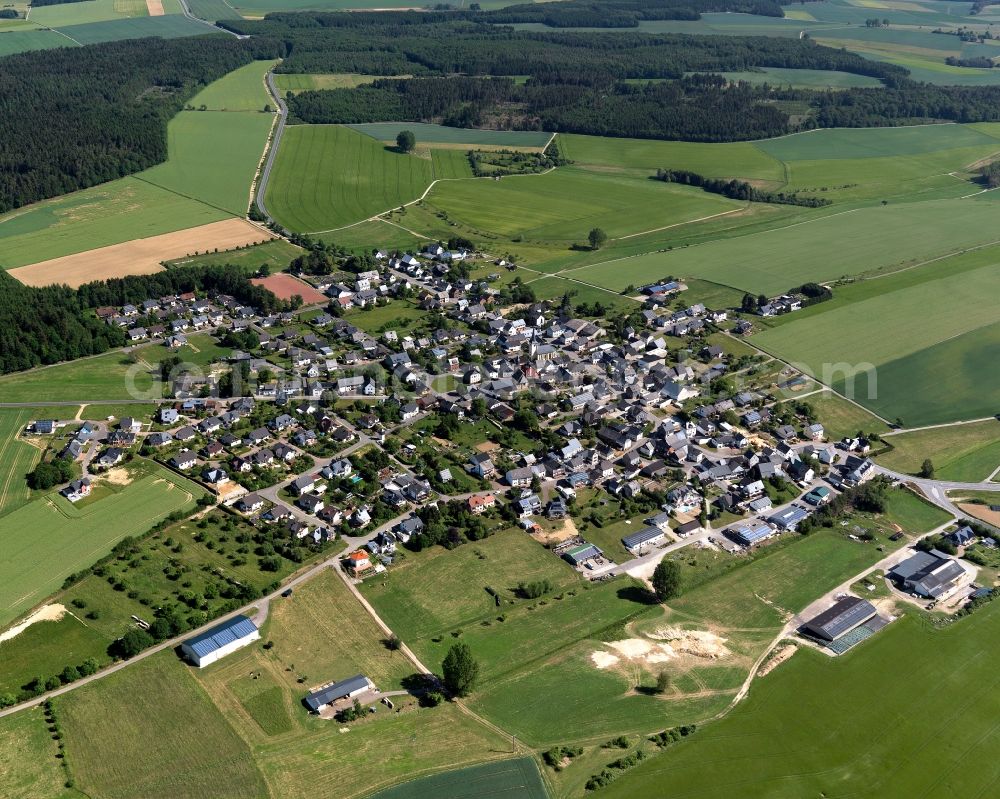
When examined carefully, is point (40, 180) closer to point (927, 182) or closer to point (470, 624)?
point (470, 624)

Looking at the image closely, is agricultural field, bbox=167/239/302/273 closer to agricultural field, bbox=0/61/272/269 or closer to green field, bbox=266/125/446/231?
agricultural field, bbox=0/61/272/269

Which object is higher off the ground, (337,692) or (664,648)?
(337,692)

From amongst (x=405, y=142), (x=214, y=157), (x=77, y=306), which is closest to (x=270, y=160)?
(x=214, y=157)

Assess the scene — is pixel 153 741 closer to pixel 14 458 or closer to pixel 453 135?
pixel 14 458

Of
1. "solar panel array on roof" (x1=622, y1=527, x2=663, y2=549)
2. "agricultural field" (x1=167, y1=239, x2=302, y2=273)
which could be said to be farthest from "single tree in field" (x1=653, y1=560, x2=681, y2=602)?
"agricultural field" (x1=167, y1=239, x2=302, y2=273)

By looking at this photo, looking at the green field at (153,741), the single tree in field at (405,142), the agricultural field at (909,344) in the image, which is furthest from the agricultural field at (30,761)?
the single tree in field at (405,142)

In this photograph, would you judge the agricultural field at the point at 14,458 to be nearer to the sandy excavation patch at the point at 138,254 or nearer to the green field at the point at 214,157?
the sandy excavation patch at the point at 138,254
